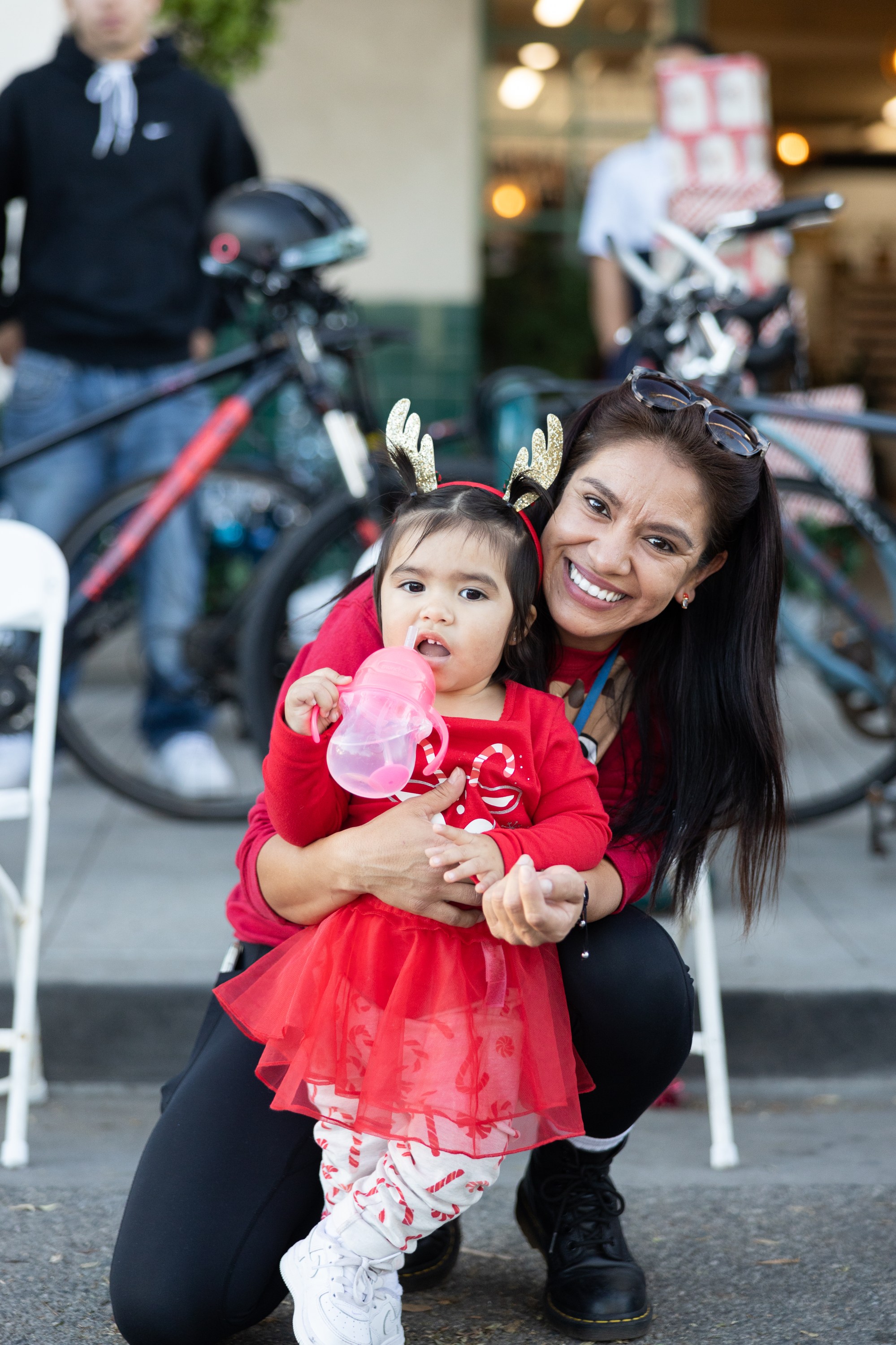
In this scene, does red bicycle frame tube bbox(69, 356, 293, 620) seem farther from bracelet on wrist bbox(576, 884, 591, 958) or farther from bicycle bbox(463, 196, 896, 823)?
bracelet on wrist bbox(576, 884, 591, 958)

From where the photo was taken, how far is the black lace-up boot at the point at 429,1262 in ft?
6.86

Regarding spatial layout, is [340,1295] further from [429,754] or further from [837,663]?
[837,663]

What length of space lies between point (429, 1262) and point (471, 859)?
76cm

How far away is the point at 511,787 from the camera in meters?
1.79

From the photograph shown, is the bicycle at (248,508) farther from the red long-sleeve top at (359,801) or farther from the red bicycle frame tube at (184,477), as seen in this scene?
the red long-sleeve top at (359,801)

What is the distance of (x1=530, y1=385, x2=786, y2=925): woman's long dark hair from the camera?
1.97 meters

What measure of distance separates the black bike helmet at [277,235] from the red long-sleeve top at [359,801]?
5.13ft

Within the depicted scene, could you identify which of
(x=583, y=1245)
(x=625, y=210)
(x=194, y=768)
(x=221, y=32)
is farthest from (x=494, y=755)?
(x=221, y=32)

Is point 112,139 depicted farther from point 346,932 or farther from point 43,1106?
point 346,932

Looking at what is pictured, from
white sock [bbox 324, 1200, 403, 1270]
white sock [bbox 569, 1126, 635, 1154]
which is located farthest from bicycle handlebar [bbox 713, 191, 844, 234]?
white sock [bbox 324, 1200, 403, 1270]

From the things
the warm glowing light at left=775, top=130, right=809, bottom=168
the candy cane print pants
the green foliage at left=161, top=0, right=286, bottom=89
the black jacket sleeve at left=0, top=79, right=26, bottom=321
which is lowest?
the candy cane print pants

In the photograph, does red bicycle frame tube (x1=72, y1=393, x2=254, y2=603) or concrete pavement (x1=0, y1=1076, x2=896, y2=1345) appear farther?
red bicycle frame tube (x1=72, y1=393, x2=254, y2=603)

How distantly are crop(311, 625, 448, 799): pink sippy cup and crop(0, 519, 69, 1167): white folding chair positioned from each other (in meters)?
1.00

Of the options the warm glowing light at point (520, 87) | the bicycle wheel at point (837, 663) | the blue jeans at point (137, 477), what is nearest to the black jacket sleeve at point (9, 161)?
the blue jeans at point (137, 477)
